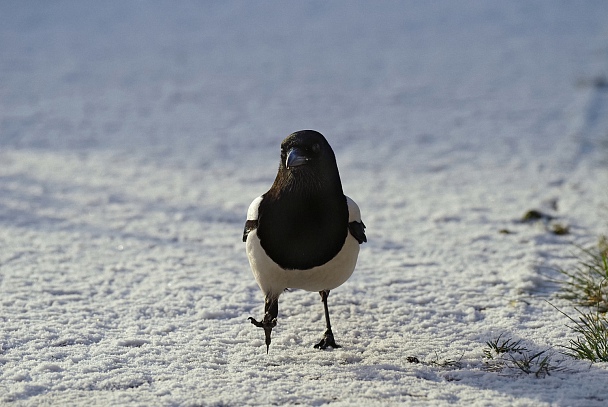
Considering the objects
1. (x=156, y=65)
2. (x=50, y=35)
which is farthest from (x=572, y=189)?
(x=50, y=35)

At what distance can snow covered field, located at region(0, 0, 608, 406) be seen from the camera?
343 centimetres

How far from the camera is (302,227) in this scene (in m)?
3.42

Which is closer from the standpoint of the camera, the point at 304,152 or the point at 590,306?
the point at 304,152

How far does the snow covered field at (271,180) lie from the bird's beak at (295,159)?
967 millimetres

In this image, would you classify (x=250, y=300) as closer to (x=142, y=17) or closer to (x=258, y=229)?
(x=258, y=229)

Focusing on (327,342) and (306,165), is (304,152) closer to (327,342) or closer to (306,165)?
(306,165)

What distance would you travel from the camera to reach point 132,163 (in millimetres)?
8172

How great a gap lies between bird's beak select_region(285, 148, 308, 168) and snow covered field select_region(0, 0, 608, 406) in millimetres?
967

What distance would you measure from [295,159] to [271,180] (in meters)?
4.19

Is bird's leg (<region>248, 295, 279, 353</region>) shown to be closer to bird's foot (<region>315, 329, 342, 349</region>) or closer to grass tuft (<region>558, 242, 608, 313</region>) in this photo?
bird's foot (<region>315, 329, 342, 349</region>)

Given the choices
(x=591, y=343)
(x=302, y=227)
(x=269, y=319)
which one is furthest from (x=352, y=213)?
(x=591, y=343)

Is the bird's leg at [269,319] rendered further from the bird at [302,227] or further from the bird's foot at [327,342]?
the bird's foot at [327,342]

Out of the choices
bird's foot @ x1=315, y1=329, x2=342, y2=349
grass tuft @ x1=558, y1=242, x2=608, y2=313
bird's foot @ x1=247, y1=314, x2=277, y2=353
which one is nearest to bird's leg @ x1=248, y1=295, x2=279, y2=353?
bird's foot @ x1=247, y1=314, x2=277, y2=353

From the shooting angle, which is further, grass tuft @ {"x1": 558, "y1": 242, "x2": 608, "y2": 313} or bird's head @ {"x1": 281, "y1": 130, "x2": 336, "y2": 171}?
grass tuft @ {"x1": 558, "y1": 242, "x2": 608, "y2": 313}
